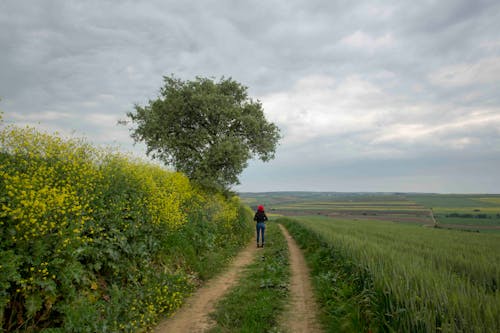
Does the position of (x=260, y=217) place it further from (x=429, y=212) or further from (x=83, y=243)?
(x=429, y=212)

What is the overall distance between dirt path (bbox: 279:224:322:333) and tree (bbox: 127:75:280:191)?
40.5 ft

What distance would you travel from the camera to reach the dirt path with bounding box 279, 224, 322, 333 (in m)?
5.90

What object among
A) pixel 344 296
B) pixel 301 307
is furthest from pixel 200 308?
pixel 344 296

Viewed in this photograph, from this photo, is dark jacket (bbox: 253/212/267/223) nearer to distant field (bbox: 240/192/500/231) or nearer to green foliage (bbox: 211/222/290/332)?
green foliage (bbox: 211/222/290/332)

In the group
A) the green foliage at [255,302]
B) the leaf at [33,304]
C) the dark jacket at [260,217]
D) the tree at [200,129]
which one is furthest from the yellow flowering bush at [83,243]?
the tree at [200,129]

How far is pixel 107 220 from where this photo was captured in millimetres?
6586

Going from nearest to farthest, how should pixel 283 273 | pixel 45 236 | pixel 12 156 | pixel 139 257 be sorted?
pixel 45 236
pixel 12 156
pixel 139 257
pixel 283 273

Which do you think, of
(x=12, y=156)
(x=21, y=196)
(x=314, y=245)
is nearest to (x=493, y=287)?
(x=314, y=245)

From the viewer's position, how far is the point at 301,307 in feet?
22.8

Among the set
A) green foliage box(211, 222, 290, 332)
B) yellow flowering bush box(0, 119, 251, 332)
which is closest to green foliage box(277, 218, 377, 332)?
green foliage box(211, 222, 290, 332)

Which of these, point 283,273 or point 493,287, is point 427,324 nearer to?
point 493,287

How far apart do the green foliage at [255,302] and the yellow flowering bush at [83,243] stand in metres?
1.42

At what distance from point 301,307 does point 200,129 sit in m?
18.1

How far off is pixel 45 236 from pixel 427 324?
6.47 m
